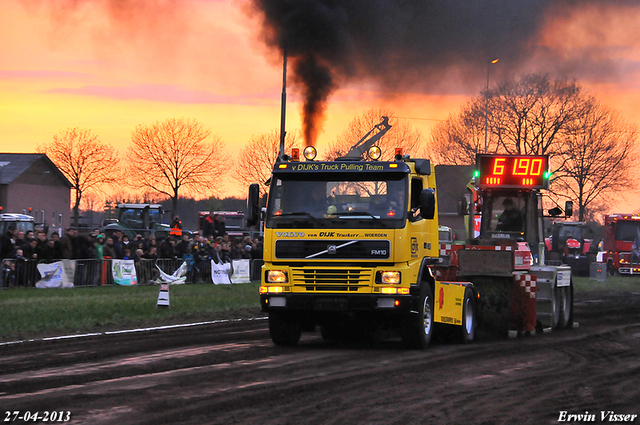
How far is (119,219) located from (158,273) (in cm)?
1733

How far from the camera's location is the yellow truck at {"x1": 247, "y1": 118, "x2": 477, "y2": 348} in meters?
11.7

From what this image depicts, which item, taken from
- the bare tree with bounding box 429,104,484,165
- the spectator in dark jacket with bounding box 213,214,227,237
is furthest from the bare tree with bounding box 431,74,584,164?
the spectator in dark jacket with bounding box 213,214,227,237

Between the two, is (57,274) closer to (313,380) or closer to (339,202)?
(339,202)

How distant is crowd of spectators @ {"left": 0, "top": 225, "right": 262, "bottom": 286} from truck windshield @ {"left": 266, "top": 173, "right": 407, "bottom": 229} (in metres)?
A: 12.0

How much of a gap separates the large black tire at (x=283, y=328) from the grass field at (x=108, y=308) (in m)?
4.16

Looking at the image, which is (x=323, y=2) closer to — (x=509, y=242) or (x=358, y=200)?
(x=509, y=242)

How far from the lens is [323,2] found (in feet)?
68.0

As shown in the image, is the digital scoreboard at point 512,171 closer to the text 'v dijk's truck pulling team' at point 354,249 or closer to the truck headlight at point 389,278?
the text 'v dijk's truck pulling team' at point 354,249

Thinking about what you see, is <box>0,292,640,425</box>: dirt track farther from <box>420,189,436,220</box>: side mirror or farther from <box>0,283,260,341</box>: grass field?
<box>420,189,436,220</box>: side mirror

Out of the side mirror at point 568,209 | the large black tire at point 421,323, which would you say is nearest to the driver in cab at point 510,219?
the side mirror at point 568,209

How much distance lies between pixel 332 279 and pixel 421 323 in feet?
4.94

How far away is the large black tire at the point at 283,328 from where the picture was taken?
1276 centimetres

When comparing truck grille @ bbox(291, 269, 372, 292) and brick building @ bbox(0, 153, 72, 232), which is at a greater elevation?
brick building @ bbox(0, 153, 72, 232)

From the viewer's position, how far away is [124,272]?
24.7 m
